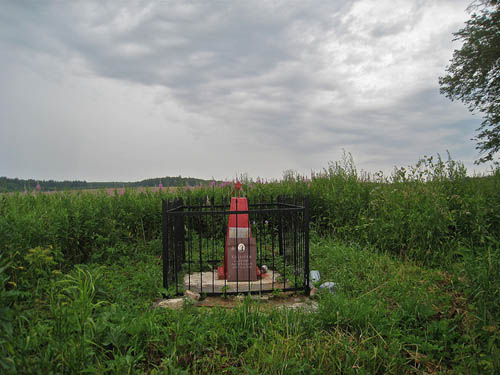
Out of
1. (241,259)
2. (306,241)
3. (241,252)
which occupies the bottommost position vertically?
(241,259)

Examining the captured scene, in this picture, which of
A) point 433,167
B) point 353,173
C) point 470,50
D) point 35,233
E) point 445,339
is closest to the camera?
point 445,339

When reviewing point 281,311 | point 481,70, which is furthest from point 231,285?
point 481,70

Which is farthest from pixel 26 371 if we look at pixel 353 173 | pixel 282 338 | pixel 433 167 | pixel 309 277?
pixel 353 173

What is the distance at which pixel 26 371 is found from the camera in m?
2.76

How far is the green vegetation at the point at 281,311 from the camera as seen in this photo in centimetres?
316

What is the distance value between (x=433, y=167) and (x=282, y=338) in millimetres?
6837

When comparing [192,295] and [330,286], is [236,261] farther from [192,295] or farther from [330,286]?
[330,286]

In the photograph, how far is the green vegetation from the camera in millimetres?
3160

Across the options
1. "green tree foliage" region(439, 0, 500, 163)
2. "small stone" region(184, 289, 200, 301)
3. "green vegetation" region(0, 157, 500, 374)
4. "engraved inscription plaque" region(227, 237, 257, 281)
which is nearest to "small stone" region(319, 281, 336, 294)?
"green vegetation" region(0, 157, 500, 374)

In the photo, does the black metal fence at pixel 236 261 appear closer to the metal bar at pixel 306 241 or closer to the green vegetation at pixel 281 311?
the metal bar at pixel 306 241

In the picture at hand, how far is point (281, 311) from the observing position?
158 inches

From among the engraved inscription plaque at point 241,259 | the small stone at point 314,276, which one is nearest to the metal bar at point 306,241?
the small stone at point 314,276

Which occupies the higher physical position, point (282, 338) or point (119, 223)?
point (119, 223)

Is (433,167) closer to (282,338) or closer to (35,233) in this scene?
(282,338)
